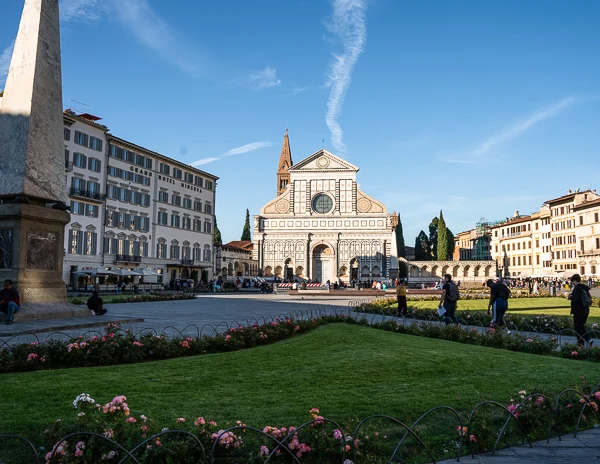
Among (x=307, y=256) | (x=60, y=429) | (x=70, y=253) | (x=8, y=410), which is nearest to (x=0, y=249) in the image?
(x=8, y=410)

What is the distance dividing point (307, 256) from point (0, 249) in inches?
2292

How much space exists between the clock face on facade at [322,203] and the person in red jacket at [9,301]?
6084cm

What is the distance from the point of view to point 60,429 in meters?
4.45

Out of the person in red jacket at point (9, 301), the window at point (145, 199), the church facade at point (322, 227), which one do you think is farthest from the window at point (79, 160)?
the person in red jacket at point (9, 301)

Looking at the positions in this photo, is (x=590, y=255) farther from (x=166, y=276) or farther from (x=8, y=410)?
(x=8, y=410)

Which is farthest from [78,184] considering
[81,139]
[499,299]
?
[499,299]

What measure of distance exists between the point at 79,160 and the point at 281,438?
137 ft

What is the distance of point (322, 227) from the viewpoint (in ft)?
233

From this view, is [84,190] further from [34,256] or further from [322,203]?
[322,203]

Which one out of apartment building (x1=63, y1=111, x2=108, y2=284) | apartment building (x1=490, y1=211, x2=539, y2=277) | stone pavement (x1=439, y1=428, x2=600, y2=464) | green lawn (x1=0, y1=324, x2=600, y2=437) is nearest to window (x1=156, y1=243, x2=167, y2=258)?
apartment building (x1=63, y1=111, x2=108, y2=284)

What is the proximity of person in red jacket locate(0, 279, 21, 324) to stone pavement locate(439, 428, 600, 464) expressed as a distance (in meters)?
10.8

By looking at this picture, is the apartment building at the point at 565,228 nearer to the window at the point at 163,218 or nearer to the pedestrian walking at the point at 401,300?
the window at the point at 163,218

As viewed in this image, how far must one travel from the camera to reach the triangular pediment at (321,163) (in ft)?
235

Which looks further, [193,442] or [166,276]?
[166,276]
